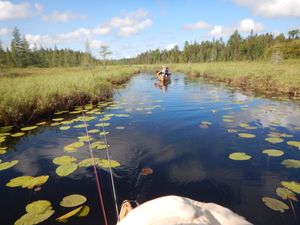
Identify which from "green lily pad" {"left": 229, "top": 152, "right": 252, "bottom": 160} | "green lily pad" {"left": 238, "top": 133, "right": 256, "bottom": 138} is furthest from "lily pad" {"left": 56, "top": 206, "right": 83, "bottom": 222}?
"green lily pad" {"left": 238, "top": 133, "right": 256, "bottom": 138}

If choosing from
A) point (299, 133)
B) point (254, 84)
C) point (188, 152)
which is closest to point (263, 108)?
point (299, 133)

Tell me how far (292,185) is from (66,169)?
4.27 metres

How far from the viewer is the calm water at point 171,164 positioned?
372cm

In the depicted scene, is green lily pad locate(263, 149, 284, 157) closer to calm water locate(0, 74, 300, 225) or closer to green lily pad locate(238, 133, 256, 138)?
calm water locate(0, 74, 300, 225)

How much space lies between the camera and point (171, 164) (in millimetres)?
5020

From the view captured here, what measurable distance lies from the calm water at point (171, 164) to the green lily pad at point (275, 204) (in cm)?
7

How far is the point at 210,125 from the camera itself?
773 centimetres

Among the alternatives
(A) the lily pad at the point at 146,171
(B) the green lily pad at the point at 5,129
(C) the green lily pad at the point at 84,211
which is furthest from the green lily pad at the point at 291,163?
(B) the green lily pad at the point at 5,129

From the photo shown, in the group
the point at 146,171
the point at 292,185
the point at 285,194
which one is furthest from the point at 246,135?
the point at 146,171

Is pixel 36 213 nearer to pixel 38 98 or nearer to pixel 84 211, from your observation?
pixel 84 211

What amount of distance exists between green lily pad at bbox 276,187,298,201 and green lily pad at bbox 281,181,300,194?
80 millimetres

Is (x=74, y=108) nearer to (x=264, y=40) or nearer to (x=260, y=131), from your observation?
(x=260, y=131)

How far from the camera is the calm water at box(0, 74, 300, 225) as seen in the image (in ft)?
12.2

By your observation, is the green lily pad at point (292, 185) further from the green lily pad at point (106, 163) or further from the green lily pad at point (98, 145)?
the green lily pad at point (98, 145)
